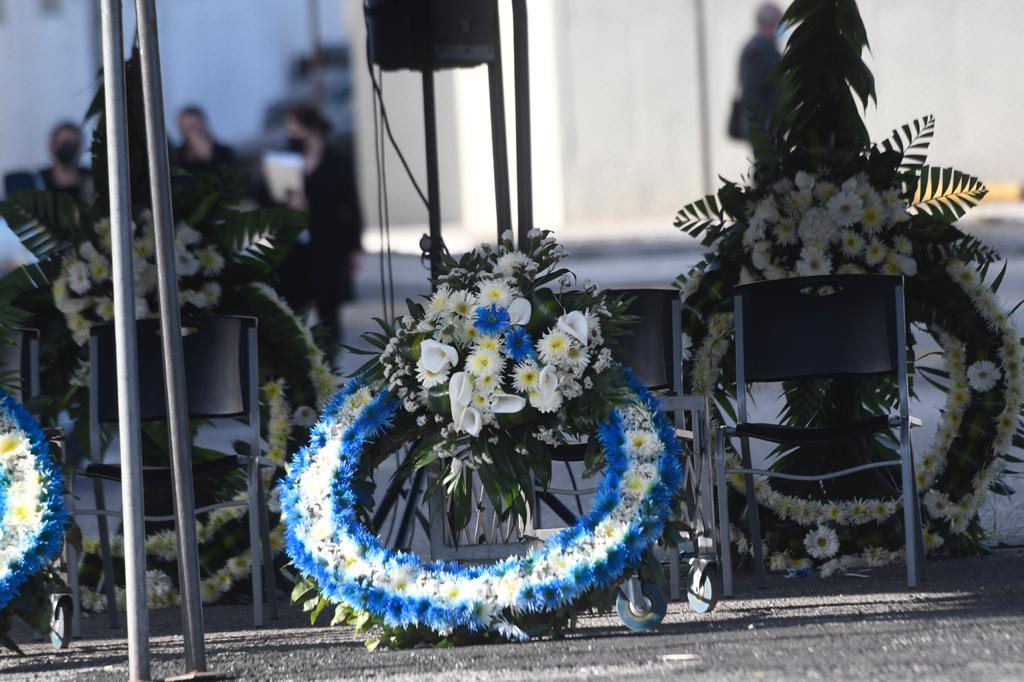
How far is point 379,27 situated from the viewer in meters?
5.99

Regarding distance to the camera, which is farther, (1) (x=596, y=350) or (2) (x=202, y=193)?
(2) (x=202, y=193)

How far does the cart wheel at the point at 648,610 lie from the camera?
14.2 feet

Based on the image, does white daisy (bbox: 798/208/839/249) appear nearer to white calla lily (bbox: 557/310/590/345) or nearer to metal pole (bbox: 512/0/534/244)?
metal pole (bbox: 512/0/534/244)

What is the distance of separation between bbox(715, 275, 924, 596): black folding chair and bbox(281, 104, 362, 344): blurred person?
172 inches

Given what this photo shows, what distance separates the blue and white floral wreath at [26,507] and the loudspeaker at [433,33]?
1985 millimetres

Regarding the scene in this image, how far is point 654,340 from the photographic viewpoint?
5457 mm

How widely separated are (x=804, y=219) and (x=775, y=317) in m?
0.41

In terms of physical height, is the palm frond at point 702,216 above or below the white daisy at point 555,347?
above

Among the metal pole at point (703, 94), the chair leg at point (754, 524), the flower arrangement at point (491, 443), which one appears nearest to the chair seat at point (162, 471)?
the flower arrangement at point (491, 443)

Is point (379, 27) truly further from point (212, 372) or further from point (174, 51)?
point (174, 51)

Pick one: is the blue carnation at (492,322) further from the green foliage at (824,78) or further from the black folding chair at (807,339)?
the green foliage at (824,78)

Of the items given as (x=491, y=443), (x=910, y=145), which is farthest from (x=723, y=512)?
(x=910, y=145)

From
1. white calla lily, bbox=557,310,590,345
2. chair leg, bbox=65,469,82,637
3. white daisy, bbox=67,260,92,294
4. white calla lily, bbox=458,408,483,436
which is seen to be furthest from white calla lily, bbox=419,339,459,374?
white daisy, bbox=67,260,92,294

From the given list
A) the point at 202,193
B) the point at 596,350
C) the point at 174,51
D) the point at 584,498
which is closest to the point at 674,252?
the point at 174,51
